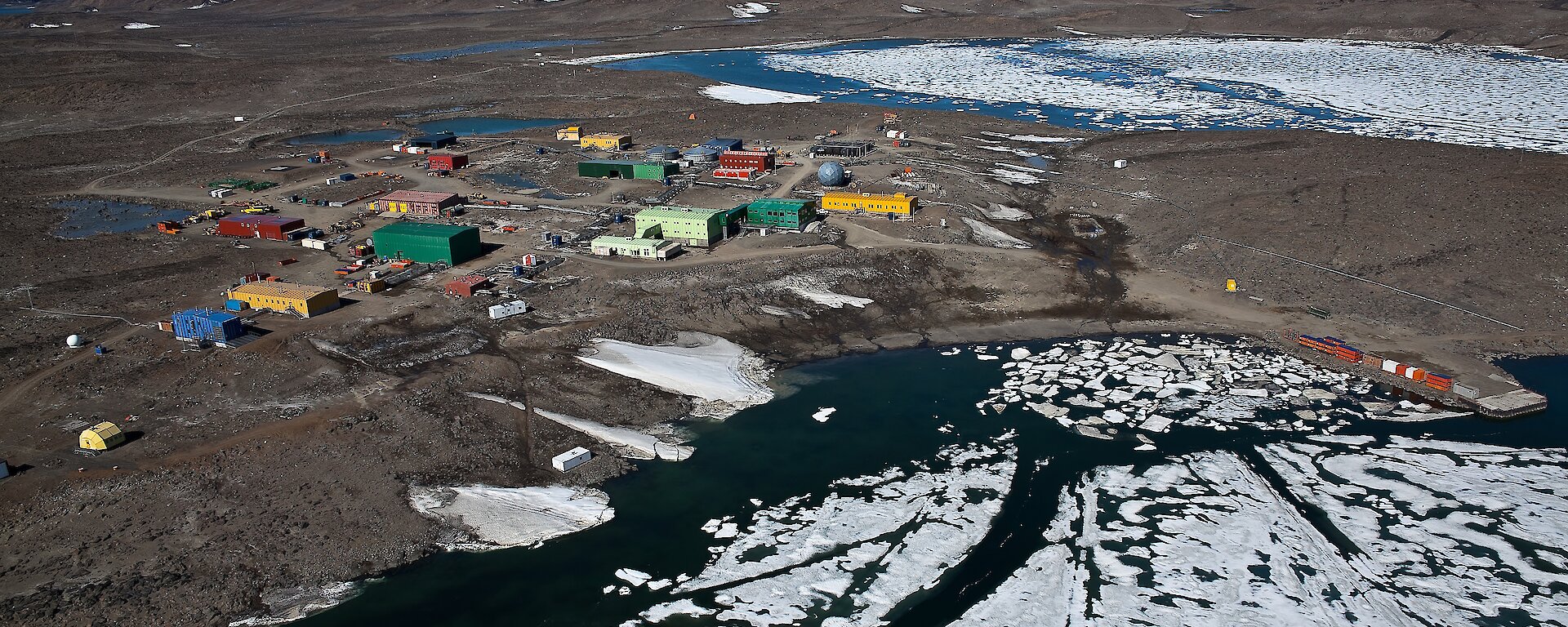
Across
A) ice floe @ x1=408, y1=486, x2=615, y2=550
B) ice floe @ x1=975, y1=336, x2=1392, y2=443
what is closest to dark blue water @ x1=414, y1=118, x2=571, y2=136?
ice floe @ x1=975, y1=336, x2=1392, y2=443

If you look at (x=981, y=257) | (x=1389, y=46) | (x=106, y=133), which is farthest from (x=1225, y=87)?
(x=106, y=133)

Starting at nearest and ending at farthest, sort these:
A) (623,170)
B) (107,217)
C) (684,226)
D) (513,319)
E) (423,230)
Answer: (513,319) → (423,230) → (684,226) → (107,217) → (623,170)

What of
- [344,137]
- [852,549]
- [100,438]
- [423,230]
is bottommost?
[852,549]

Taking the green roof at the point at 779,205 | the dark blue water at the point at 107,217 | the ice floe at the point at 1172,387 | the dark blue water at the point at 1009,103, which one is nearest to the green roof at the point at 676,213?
the green roof at the point at 779,205

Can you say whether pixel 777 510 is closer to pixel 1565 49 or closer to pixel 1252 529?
pixel 1252 529

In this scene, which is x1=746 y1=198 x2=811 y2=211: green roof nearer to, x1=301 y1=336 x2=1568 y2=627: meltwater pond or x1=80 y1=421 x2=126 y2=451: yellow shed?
x1=301 y1=336 x2=1568 y2=627: meltwater pond

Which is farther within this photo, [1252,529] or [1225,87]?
[1225,87]

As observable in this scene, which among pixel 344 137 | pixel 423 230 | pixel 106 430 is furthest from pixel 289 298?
pixel 344 137

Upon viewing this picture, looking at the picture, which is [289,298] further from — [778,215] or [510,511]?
[778,215]
